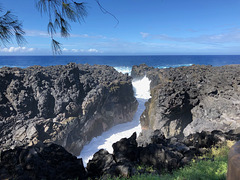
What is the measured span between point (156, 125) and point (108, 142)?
10296mm

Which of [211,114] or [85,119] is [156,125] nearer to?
[211,114]

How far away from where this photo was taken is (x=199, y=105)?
19.8 m

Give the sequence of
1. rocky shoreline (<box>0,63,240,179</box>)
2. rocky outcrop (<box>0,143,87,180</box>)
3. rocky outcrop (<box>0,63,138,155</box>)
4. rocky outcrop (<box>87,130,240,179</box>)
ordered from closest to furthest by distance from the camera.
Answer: rocky outcrop (<box>0,143,87,180</box>)
rocky outcrop (<box>87,130,240,179</box>)
rocky shoreline (<box>0,63,240,179</box>)
rocky outcrop (<box>0,63,138,155</box>)

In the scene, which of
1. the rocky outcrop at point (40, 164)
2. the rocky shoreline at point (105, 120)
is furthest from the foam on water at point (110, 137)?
the rocky outcrop at point (40, 164)

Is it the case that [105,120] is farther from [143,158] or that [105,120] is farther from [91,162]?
[143,158]

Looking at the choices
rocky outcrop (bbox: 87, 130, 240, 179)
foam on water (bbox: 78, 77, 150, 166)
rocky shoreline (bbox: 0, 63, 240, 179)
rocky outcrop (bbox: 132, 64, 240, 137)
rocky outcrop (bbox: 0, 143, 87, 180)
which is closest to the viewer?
rocky outcrop (bbox: 0, 143, 87, 180)

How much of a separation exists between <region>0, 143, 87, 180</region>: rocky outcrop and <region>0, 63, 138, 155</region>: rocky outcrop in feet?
42.7

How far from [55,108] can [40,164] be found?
65.0 ft

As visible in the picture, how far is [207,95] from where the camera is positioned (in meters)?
19.2

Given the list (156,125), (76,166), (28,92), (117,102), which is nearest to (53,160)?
(76,166)

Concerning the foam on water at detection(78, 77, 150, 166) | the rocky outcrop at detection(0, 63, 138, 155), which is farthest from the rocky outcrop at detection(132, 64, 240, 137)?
the rocky outcrop at detection(0, 63, 138, 155)

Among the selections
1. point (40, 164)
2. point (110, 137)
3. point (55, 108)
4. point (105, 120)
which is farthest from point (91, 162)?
point (105, 120)

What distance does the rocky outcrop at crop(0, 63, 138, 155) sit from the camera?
22203 millimetres

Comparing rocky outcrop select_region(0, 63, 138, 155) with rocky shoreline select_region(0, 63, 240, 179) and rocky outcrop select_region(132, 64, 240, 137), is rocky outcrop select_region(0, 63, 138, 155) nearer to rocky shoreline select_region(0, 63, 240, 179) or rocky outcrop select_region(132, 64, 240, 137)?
rocky shoreline select_region(0, 63, 240, 179)
